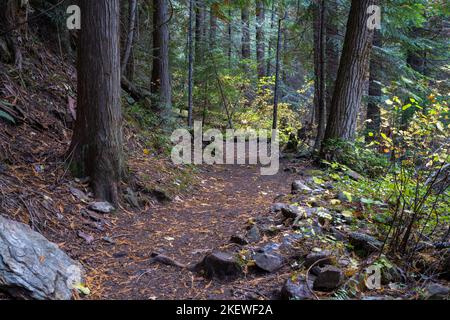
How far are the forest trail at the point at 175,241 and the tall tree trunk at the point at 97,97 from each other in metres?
0.73

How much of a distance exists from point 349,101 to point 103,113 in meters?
5.41

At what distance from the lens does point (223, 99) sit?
497 inches

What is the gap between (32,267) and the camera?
9.56ft

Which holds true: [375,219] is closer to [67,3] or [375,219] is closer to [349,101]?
[349,101]

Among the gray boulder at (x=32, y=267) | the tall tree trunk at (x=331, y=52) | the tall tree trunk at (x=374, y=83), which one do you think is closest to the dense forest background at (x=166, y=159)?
the gray boulder at (x=32, y=267)

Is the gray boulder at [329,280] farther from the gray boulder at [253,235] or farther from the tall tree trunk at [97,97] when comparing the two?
the tall tree trunk at [97,97]

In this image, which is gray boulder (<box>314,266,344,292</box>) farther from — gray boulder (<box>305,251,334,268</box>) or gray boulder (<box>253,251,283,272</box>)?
gray boulder (<box>253,251,283,272</box>)

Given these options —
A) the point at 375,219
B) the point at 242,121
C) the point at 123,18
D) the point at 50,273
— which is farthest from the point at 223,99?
the point at 50,273

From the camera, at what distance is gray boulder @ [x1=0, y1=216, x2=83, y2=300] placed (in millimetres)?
2723

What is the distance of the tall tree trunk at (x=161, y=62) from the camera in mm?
10109

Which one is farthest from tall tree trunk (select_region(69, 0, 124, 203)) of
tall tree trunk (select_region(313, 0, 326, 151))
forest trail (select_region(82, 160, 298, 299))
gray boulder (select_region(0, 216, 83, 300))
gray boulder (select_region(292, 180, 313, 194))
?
tall tree trunk (select_region(313, 0, 326, 151))

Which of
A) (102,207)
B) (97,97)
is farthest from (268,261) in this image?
(97,97)

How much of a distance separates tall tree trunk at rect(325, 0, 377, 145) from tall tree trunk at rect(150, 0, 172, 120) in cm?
445
